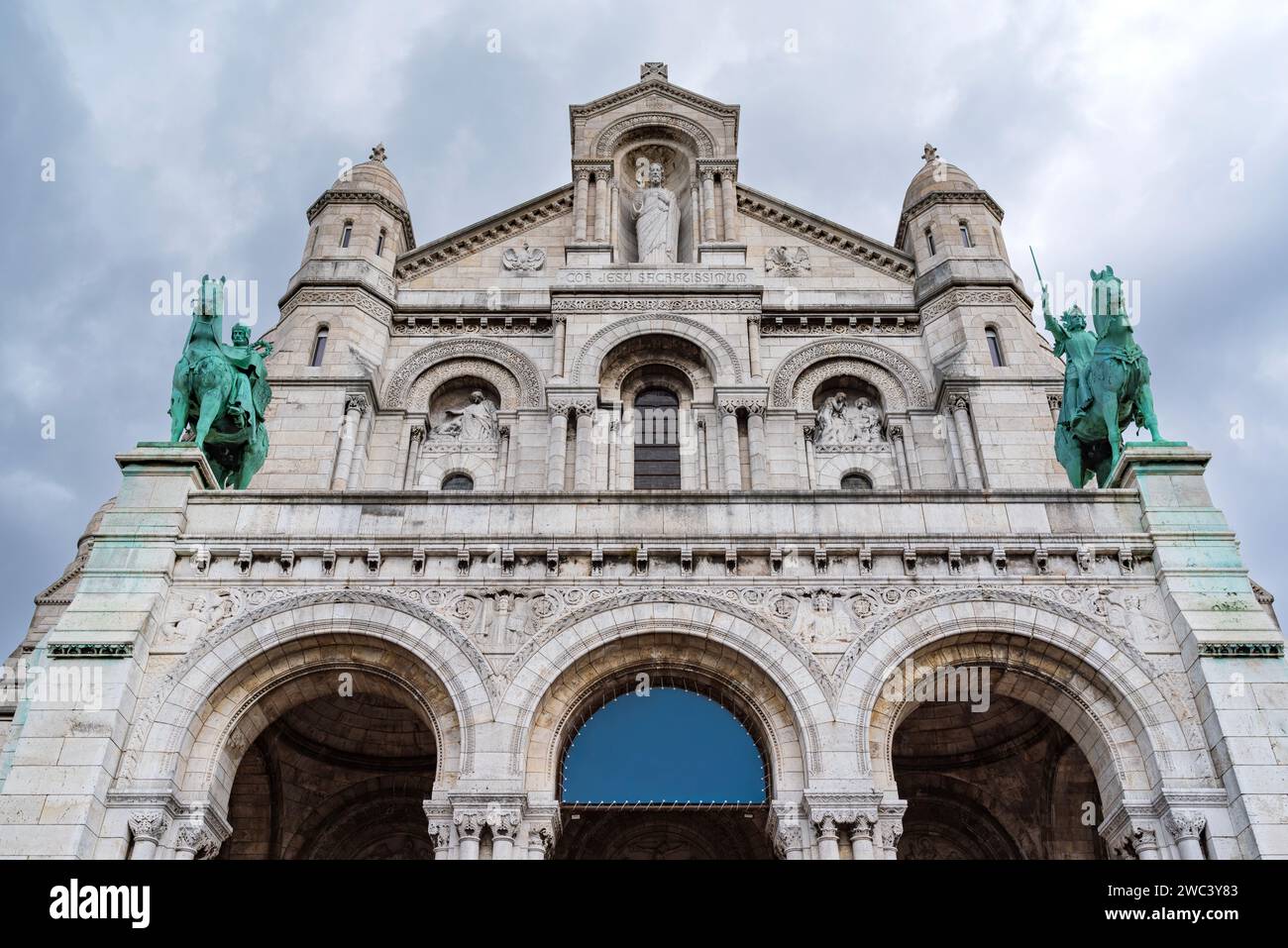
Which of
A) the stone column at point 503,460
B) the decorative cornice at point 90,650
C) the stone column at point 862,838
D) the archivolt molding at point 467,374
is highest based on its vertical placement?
the archivolt molding at point 467,374

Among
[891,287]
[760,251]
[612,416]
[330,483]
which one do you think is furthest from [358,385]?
[891,287]

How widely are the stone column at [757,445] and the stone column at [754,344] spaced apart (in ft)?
3.48

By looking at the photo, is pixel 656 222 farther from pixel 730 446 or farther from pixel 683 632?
pixel 683 632

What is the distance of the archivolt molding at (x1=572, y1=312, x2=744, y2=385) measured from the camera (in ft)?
88.6

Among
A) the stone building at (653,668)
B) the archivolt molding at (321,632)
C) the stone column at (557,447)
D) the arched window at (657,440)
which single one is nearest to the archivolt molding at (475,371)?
the stone column at (557,447)

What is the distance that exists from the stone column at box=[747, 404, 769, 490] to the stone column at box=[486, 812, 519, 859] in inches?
489

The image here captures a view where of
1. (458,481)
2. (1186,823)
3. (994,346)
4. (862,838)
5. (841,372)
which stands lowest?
(862,838)

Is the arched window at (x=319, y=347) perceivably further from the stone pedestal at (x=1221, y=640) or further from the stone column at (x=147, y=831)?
the stone pedestal at (x=1221, y=640)

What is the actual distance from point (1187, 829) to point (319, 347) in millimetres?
21722

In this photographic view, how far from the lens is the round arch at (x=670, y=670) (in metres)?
15.0

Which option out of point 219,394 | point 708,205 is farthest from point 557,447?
point 708,205

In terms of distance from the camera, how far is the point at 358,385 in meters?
26.4

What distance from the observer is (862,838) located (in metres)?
14.1

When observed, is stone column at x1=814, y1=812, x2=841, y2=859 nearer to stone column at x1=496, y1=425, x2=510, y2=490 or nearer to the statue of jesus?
stone column at x1=496, y1=425, x2=510, y2=490
